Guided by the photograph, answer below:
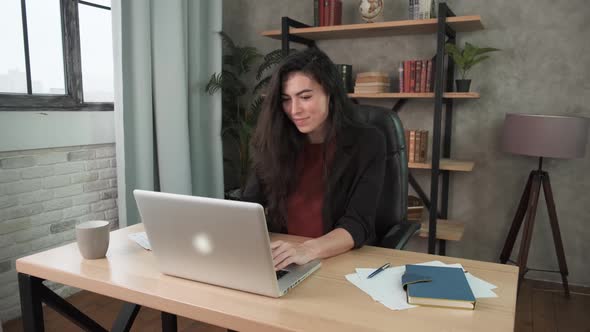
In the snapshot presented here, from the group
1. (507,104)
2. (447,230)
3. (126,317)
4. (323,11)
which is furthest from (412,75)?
(126,317)

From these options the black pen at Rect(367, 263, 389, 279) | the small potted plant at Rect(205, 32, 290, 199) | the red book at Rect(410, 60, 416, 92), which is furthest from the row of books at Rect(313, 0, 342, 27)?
the black pen at Rect(367, 263, 389, 279)

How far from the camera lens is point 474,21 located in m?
2.48

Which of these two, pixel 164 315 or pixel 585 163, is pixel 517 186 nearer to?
pixel 585 163

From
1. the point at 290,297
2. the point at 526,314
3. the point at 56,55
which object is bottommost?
the point at 526,314

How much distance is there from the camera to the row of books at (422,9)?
263cm

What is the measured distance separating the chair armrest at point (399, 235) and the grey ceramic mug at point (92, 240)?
0.82 m

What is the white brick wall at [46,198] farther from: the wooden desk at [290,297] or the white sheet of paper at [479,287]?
the white sheet of paper at [479,287]

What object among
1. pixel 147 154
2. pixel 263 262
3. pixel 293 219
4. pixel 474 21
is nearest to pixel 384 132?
pixel 293 219

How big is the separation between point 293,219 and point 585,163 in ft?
6.75

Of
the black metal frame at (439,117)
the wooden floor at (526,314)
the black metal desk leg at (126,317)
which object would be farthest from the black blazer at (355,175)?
the black metal frame at (439,117)

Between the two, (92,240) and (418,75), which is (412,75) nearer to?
(418,75)

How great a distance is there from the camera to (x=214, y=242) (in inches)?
35.9

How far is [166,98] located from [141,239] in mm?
1529

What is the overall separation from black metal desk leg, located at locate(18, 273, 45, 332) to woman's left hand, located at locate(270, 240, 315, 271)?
0.62 meters
